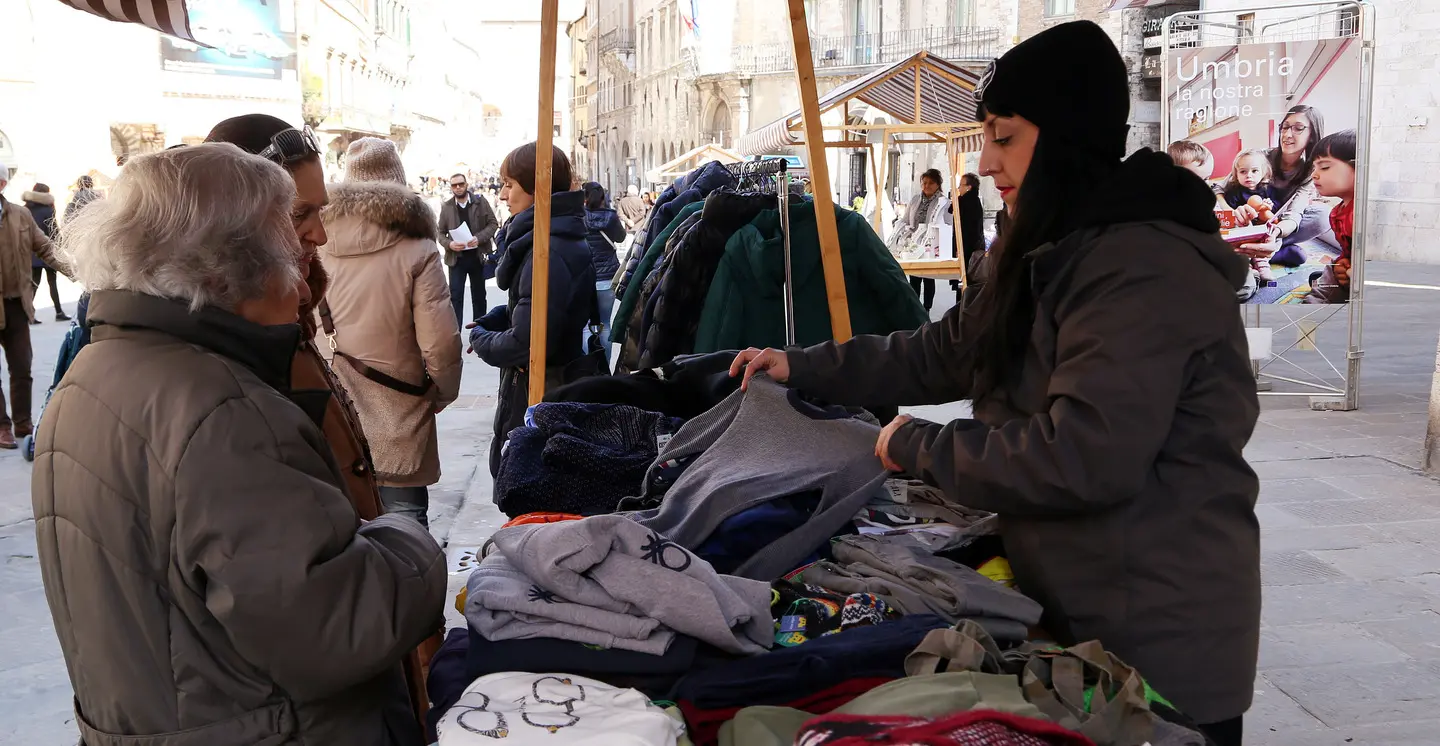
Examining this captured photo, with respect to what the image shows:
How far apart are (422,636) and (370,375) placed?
7.85 feet

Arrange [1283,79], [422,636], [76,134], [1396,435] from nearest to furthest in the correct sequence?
[422,636]
[1396,435]
[1283,79]
[76,134]

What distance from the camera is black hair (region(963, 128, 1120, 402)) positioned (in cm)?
184

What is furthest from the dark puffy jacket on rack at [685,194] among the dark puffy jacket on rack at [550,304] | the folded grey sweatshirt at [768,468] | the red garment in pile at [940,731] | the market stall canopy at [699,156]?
the market stall canopy at [699,156]

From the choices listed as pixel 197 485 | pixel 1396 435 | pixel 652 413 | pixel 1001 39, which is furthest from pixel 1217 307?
pixel 1001 39

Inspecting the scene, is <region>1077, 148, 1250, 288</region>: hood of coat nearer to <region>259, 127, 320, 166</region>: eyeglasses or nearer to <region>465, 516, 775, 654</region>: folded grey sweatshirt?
<region>465, 516, 775, 654</region>: folded grey sweatshirt

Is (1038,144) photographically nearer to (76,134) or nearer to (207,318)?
(207,318)

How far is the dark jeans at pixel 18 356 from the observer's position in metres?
7.27

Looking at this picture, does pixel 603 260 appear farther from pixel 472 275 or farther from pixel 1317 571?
pixel 472 275

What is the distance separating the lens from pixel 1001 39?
33.4 metres

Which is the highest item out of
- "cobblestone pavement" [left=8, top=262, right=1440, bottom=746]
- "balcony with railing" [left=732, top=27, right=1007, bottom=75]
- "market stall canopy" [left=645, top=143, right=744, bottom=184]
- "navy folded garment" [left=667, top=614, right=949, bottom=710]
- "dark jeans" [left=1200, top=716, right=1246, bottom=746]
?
"balcony with railing" [left=732, top=27, right=1007, bottom=75]

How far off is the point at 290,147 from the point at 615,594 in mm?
1339

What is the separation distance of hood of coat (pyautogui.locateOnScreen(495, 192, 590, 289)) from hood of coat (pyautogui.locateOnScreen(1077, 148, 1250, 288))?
270 centimetres

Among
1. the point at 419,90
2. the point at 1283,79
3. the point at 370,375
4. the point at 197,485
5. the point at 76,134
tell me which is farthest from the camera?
the point at 419,90

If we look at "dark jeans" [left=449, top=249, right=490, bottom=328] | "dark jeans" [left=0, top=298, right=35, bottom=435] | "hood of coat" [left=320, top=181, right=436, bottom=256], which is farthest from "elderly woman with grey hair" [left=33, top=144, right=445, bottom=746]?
"dark jeans" [left=449, top=249, right=490, bottom=328]
